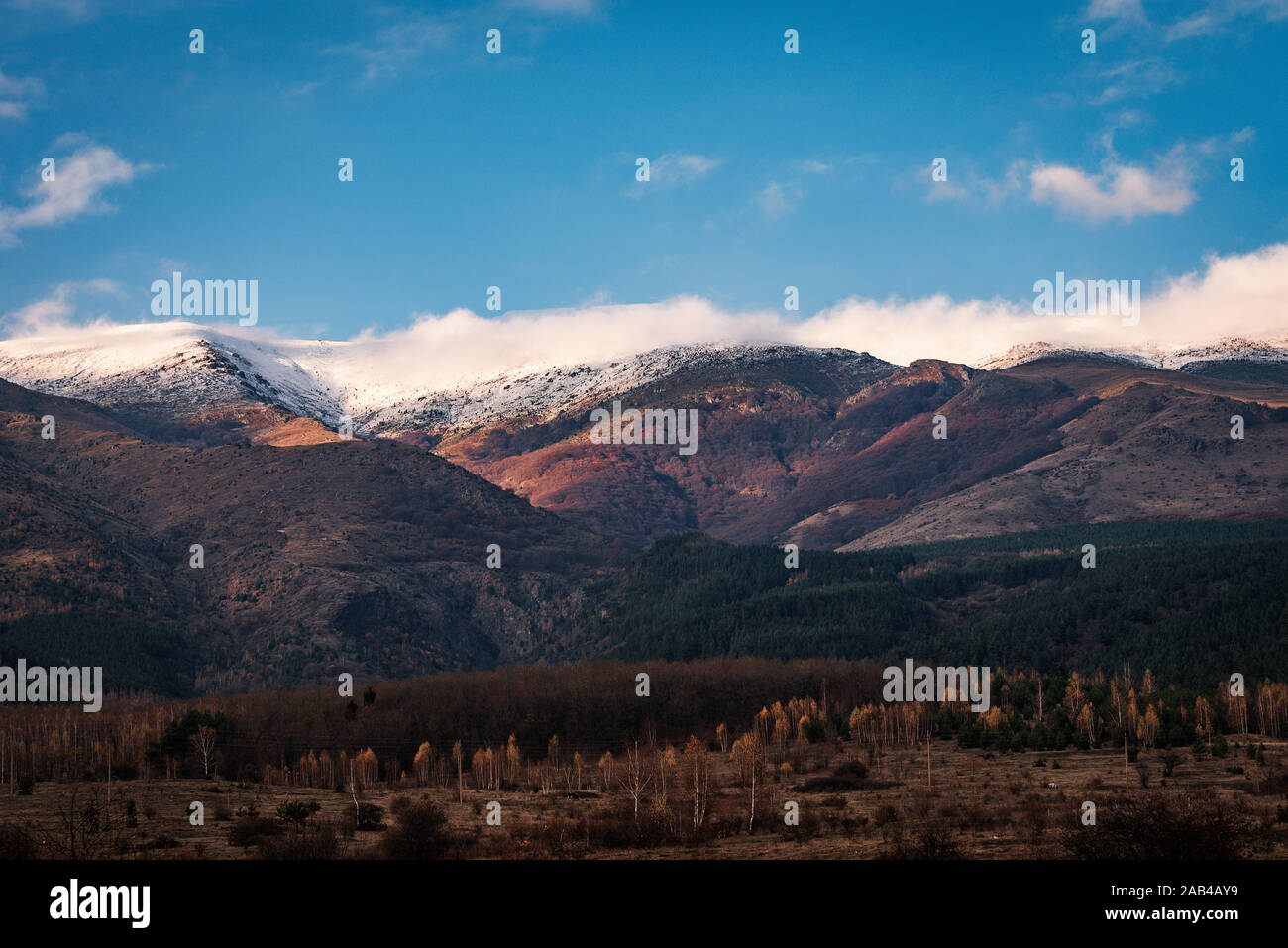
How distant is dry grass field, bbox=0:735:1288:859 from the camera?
86.6 m

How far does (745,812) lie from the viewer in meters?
111

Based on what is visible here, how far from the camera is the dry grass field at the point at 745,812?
86.6 m

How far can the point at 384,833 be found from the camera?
102 meters
